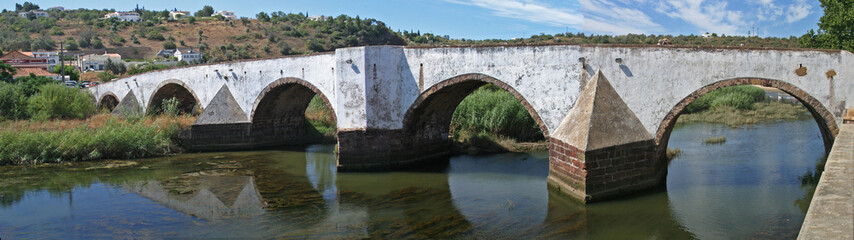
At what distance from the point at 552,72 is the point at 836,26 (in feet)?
30.9

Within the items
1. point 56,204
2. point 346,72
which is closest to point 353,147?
point 346,72

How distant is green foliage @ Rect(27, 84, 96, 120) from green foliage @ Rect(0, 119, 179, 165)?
9.93 ft

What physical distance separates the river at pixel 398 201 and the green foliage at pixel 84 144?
0.57 m

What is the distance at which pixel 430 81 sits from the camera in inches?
452

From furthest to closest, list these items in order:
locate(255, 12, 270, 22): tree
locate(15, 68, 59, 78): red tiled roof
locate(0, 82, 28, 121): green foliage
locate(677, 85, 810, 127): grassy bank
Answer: locate(255, 12, 270, 22): tree, locate(15, 68, 59, 78): red tiled roof, locate(677, 85, 810, 127): grassy bank, locate(0, 82, 28, 121): green foliage

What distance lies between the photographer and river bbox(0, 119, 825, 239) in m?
7.82

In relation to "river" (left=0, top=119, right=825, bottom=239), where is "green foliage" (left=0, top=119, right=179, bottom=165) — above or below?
above

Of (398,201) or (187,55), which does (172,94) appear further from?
(187,55)

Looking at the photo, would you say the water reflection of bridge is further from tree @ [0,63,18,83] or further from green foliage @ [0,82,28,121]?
tree @ [0,63,18,83]

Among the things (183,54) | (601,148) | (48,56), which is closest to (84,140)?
(601,148)

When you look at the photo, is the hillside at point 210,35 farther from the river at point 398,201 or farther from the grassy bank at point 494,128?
the river at point 398,201

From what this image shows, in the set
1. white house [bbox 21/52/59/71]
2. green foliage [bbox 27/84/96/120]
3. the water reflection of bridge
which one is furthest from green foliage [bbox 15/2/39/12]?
the water reflection of bridge

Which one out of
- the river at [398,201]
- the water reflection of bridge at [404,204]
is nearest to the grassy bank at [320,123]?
the river at [398,201]

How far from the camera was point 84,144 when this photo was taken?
13789 millimetres
